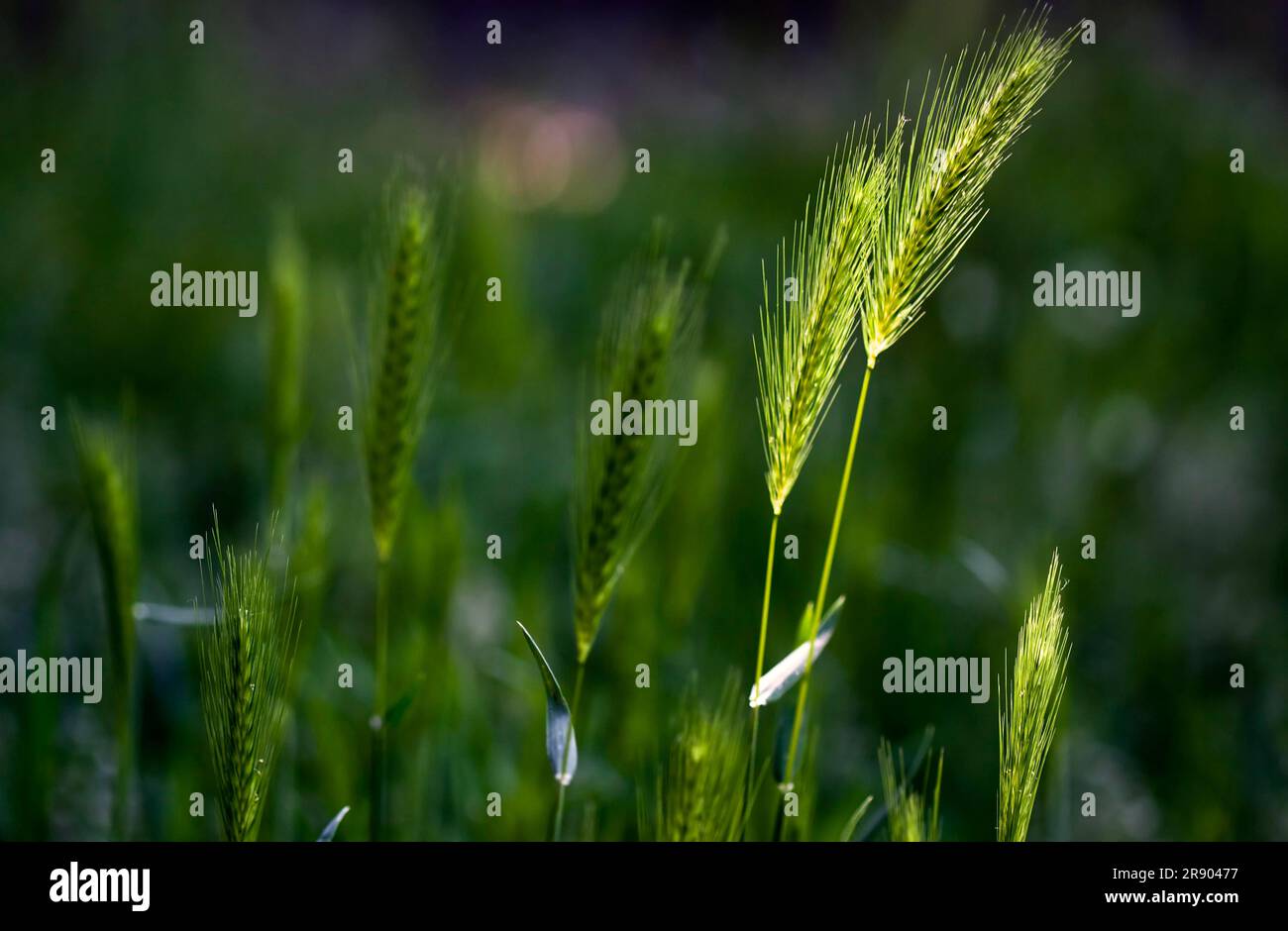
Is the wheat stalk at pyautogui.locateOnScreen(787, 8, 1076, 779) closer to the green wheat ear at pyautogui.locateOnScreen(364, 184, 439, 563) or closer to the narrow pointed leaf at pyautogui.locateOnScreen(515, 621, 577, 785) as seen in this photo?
the narrow pointed leaf at pyautogui.locateOnScreen(515, 621, 577, 785)

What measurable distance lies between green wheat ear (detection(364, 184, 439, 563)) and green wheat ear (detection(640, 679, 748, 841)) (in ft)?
1.18

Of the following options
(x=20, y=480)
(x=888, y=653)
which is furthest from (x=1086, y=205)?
(x=20, y=480)

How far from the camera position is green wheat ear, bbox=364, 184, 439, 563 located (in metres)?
1.09

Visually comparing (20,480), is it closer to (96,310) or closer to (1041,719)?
(96,310)

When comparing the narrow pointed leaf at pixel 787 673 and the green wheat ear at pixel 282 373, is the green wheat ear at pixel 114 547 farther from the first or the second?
the narrow pointed leaf at pixel 787 673

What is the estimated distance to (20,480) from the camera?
221 cm

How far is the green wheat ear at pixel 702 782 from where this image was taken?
98cm

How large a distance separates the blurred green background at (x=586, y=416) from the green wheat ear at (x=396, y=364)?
365mm

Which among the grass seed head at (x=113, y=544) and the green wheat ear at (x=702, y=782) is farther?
the grass seed head at (x=113, y=544)

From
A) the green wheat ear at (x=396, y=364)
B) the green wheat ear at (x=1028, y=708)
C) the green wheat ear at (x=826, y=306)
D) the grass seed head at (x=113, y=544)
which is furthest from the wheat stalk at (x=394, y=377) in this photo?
the green wheat ear at (x=1028, y=708)

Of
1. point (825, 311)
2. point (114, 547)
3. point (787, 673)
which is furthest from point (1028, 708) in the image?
point (114, 547)

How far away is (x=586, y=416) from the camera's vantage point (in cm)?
108

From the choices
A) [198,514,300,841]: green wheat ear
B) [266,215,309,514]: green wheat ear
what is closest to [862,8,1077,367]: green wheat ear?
[198,514,300,841]: green wheat ear
